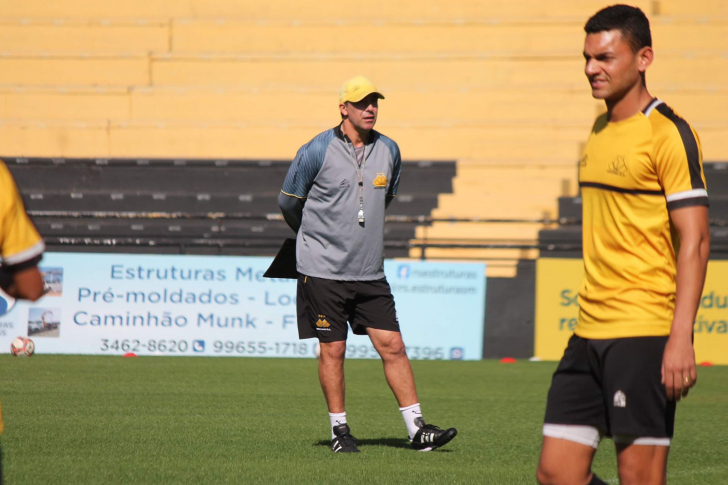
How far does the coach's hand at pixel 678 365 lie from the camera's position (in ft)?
9.95

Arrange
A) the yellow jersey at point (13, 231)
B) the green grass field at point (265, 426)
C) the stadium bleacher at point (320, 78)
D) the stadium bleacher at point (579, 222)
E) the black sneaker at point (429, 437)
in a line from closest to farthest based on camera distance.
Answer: the yellow jersey at point (13, 231), the green grass field at point (265, 426), the black sneaker at point (429, 437), the stadium bleacher at point (579, 222), the stadium bleacher at point (320, 78)

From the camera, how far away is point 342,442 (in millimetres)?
5816

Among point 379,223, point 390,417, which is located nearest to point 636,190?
point 379,223

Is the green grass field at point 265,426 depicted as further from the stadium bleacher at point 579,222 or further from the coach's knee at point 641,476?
the stadium bleacher at point 579,222

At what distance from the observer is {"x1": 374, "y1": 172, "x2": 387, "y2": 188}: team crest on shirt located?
6059 millimetres

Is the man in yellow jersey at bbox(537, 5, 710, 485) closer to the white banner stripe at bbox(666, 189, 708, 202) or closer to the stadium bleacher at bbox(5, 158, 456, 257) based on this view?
the white banner stripe at bbox(666, 189, 708, 202)

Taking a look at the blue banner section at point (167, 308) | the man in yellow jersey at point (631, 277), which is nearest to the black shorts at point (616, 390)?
the man in yellow jersey at point (631, 277)

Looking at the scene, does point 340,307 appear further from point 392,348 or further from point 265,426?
point 265,426

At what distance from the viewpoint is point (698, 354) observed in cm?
1288

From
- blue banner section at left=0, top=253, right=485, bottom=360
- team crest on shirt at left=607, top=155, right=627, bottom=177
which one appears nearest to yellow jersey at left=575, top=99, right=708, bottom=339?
team crest on shirt at left=607, top=155, right=627, bottom=177

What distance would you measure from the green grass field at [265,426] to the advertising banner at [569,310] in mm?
1618

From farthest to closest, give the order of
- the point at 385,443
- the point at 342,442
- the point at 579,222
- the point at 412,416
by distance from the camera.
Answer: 1. the point at 579,222
2. the point at 385,443
3. the point at 412,416
4. the point at 342,442

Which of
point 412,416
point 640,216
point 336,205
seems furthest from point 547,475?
point 336,205

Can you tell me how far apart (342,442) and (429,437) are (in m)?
0.50
